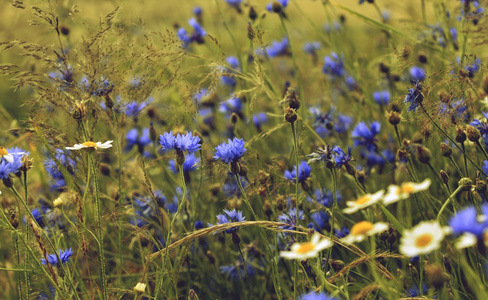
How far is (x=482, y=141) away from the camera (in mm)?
1371

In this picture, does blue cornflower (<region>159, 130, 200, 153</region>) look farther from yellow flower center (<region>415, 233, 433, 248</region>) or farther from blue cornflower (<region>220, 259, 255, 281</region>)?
yellow flower center (<region>415, 233, 433, 248</region>)

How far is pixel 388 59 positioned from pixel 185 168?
3.79 feet

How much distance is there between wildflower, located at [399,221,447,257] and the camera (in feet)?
2.48

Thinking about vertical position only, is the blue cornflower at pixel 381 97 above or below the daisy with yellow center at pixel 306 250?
above

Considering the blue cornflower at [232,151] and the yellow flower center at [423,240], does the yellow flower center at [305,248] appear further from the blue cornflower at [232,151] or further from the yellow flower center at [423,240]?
the blue cornflower at [232,151]

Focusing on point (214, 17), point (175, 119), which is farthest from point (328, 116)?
point (214, 17)

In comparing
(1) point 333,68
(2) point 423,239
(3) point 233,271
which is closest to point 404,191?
(2) point 423,239

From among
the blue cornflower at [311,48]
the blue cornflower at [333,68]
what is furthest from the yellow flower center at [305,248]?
the blue cornflower at [311,48]

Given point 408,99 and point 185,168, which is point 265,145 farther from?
point 408,99

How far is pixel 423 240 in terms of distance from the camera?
78cm

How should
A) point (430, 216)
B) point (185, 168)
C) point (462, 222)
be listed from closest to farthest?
1. point (462, 222)
2. point (430, 216)
3. point (185, 168)

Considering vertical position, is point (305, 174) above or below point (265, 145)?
below

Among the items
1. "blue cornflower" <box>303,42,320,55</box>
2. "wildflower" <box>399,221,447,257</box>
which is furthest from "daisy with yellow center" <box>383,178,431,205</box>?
"blue cornflower" <box>303,42,320,55</box>

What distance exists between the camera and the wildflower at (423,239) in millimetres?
756
